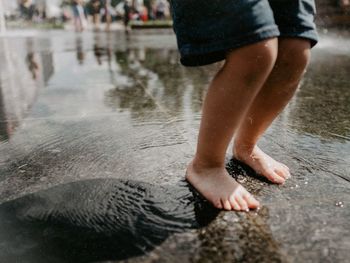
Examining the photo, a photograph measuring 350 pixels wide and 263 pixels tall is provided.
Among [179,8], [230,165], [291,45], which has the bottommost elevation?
[230,165]

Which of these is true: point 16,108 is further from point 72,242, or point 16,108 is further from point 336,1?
point 336,1

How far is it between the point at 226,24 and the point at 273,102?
539 mm

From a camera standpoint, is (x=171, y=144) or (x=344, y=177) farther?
(x=171, y=144)

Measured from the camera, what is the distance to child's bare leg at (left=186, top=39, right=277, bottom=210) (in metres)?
1.37

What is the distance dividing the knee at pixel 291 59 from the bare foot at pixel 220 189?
1.54 feet

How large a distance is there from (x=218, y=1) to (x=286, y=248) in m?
0.81

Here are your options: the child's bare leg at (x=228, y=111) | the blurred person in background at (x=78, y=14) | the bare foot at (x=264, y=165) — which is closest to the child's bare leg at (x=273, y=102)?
the bare foot at (x=264, y=165)

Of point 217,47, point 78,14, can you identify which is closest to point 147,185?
point 217,47

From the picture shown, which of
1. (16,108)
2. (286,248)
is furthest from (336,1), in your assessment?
(286,248)

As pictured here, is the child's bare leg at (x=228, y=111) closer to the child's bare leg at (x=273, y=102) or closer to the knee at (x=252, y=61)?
the knee at (x=252, y=61)

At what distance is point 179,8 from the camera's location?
4.67ft

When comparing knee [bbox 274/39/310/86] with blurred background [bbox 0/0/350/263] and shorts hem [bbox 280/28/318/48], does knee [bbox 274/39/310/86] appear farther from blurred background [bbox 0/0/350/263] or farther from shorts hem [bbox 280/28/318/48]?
blurred background [bbox 0/0/350/263]

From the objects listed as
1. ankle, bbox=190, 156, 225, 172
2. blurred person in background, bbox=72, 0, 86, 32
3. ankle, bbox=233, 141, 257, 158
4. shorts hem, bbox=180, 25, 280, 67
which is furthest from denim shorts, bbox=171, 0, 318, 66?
blurred person in background, bbox=72, 0, 86, 32

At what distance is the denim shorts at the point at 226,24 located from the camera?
130 cm
